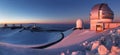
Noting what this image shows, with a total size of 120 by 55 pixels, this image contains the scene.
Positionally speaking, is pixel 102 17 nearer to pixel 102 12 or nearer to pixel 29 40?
pixel 102 12

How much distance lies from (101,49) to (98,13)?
1345 centimetres

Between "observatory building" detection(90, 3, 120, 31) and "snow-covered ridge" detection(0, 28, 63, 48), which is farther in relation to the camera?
"observatory building" detection(90, 3, 120, 31)

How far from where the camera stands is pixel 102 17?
21.5m

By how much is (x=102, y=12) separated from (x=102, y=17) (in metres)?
0.58

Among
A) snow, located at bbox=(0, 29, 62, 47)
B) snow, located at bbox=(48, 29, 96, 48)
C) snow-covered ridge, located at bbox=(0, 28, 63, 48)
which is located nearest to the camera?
snow, located at bbox=(48, 29, 96, 48)

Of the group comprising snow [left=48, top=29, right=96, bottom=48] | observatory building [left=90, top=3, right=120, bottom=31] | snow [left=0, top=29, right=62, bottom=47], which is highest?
observatory building [left=90, top=3, right=120, bottom=31]

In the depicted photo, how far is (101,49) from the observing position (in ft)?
28.3

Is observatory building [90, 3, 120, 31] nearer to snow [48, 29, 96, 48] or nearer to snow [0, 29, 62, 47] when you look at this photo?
snow [48, 29, 96, 48]

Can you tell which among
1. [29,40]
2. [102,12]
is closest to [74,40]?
[102,12]

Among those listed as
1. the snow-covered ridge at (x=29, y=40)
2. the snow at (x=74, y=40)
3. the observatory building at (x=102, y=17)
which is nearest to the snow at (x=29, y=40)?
the snow-covered ridge at (x=29, y=40)

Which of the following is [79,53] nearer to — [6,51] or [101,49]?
[101,49]

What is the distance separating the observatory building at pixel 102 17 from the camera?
2108cm

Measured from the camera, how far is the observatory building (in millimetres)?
21078

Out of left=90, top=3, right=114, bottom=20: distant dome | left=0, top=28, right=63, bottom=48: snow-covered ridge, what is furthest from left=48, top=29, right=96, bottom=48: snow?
left=0, top=28, right=63, bottom=48: snow-covered ridge
